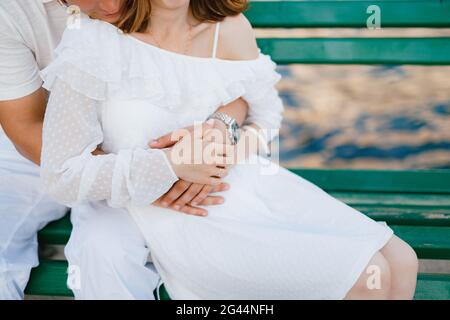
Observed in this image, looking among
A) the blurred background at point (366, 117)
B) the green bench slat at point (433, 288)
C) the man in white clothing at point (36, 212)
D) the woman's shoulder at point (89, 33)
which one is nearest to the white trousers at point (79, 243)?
the man in white clothing at point (36, 212)

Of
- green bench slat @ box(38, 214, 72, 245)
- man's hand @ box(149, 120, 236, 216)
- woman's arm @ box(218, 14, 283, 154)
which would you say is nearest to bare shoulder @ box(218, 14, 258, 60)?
woman's arm @ box(218, 14, 283, 154)

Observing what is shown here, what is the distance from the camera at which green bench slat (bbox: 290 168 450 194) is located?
102 inches

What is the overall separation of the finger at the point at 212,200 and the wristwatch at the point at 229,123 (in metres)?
0.23

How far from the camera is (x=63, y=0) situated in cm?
193

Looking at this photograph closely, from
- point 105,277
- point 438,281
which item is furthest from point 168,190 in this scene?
point 438,281

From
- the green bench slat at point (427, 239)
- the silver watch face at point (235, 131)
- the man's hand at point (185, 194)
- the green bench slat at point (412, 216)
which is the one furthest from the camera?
A: the green bench slat at point (412, 216)

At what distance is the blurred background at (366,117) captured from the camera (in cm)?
369

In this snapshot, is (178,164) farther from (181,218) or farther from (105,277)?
(105,277)

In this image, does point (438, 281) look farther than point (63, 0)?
Yes

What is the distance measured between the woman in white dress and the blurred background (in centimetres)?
163

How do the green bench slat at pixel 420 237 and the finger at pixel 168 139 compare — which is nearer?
the finger at pixel 168 139

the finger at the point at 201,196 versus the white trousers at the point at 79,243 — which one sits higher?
the finger at the point at 201,196

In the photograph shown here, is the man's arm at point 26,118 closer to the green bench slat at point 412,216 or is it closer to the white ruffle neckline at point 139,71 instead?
the white ruffle neckline at point 139,71
